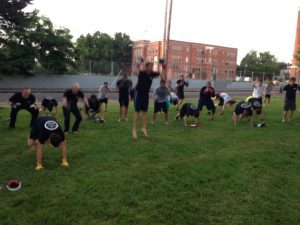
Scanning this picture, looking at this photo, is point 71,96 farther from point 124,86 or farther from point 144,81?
point 124,86

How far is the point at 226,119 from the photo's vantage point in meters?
12.9

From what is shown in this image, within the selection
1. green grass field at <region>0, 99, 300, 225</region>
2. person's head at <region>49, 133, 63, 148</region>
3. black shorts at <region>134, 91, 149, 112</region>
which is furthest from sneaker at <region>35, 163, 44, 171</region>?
black shorts at <region>134, 91, 149, 112</region>

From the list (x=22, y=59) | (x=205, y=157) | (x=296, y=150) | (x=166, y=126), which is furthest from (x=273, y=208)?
(x=22, y=59)

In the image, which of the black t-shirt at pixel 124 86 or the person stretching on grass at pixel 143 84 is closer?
the person stretching on grass at pixel 143 84

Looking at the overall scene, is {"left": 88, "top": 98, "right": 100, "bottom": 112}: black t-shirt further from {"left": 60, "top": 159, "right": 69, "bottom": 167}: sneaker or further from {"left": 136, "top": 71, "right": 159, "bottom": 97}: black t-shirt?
{"left": 60, "top": 159, "right": 69, "bottom": 167}: sneaker

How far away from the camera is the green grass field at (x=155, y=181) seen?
415cm

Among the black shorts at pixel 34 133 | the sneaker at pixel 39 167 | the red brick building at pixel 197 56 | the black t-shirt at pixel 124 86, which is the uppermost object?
the red brick building at pixel 197 56

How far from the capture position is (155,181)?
532 cm

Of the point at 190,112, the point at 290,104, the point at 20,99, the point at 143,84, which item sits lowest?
the point at 190,112

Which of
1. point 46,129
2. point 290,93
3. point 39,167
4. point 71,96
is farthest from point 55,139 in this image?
point 290,93

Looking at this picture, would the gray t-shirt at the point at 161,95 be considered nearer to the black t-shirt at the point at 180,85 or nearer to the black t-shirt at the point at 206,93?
the black t-shirt at the point at 206,93

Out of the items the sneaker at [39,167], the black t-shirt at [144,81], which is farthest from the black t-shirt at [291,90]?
the sneaker at [39,167]

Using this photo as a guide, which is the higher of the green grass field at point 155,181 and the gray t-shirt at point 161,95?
the gray t-shirt at point 161,95

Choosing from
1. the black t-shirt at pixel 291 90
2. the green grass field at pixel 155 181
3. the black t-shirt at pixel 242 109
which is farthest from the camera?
the black t-shirt at pixel 291 90
